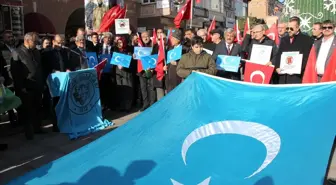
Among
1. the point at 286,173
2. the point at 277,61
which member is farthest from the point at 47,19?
the point at 286,173

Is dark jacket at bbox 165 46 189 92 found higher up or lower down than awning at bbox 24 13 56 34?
lower down

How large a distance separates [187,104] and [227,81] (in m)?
0.49

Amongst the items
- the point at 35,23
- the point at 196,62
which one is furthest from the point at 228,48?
the point at 35,23

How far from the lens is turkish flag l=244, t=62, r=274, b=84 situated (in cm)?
557

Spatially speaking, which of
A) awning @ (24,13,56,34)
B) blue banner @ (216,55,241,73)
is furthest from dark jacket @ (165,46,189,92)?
awning @ (24,13,56,34)

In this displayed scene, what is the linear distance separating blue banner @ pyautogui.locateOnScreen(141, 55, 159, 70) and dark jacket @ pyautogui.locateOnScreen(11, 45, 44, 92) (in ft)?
7.69

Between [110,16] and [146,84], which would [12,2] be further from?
[146,84]

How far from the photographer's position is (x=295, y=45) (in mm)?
5395

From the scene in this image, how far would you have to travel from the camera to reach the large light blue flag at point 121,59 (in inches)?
295

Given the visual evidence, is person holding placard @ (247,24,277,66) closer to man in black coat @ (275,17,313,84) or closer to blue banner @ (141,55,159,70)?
man in black coat @ (275,17,313,84)

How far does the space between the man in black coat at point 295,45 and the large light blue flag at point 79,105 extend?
3.40 m

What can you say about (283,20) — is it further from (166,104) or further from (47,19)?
(47,19)

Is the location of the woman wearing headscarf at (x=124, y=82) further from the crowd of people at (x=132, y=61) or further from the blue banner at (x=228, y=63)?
the blue banner at (x=228, y=63)

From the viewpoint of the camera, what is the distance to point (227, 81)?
142 inches
